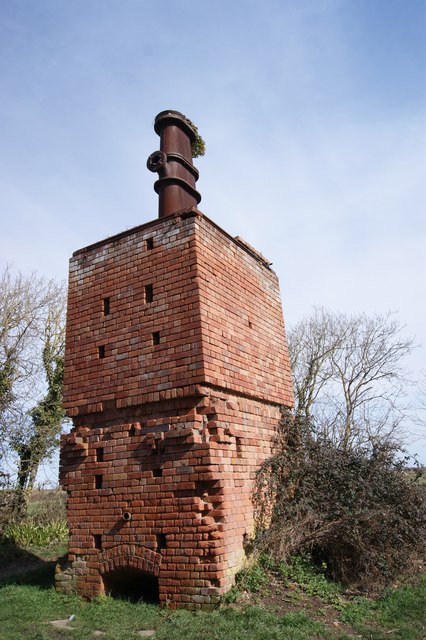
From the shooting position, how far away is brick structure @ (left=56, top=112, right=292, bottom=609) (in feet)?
19.4

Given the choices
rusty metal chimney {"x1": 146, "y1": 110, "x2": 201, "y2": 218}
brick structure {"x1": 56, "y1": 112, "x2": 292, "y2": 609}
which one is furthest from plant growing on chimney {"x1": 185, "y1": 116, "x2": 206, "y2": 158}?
brick structure {"x1": 56, "y1": 112, "x2": 292, "y2": 609}

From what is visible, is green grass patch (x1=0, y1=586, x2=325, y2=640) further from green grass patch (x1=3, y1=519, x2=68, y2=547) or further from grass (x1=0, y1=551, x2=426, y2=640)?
green grass patch (x1=3, y1=519, x2=68, y2=547)

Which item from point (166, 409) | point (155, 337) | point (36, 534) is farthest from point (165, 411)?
point (36, 534)

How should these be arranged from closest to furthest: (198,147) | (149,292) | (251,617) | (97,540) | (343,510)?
(251,617), (97,540), (343,510), (149,292), (198,147)

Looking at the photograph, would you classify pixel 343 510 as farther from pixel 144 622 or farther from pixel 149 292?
pixel 149 292

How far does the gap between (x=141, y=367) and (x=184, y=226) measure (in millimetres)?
2290

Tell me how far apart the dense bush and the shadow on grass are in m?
3.97

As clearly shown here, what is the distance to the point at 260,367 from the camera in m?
7.81

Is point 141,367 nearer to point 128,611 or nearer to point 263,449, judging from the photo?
point 263,449

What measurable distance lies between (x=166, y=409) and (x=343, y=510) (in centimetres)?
306

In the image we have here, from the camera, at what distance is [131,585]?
6.83m

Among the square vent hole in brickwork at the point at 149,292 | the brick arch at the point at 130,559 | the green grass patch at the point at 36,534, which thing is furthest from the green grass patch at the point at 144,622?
the green grass patch at the point at 36,534

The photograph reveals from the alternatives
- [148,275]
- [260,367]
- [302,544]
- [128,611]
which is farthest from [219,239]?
[128,611]

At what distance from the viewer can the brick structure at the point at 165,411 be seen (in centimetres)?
590
